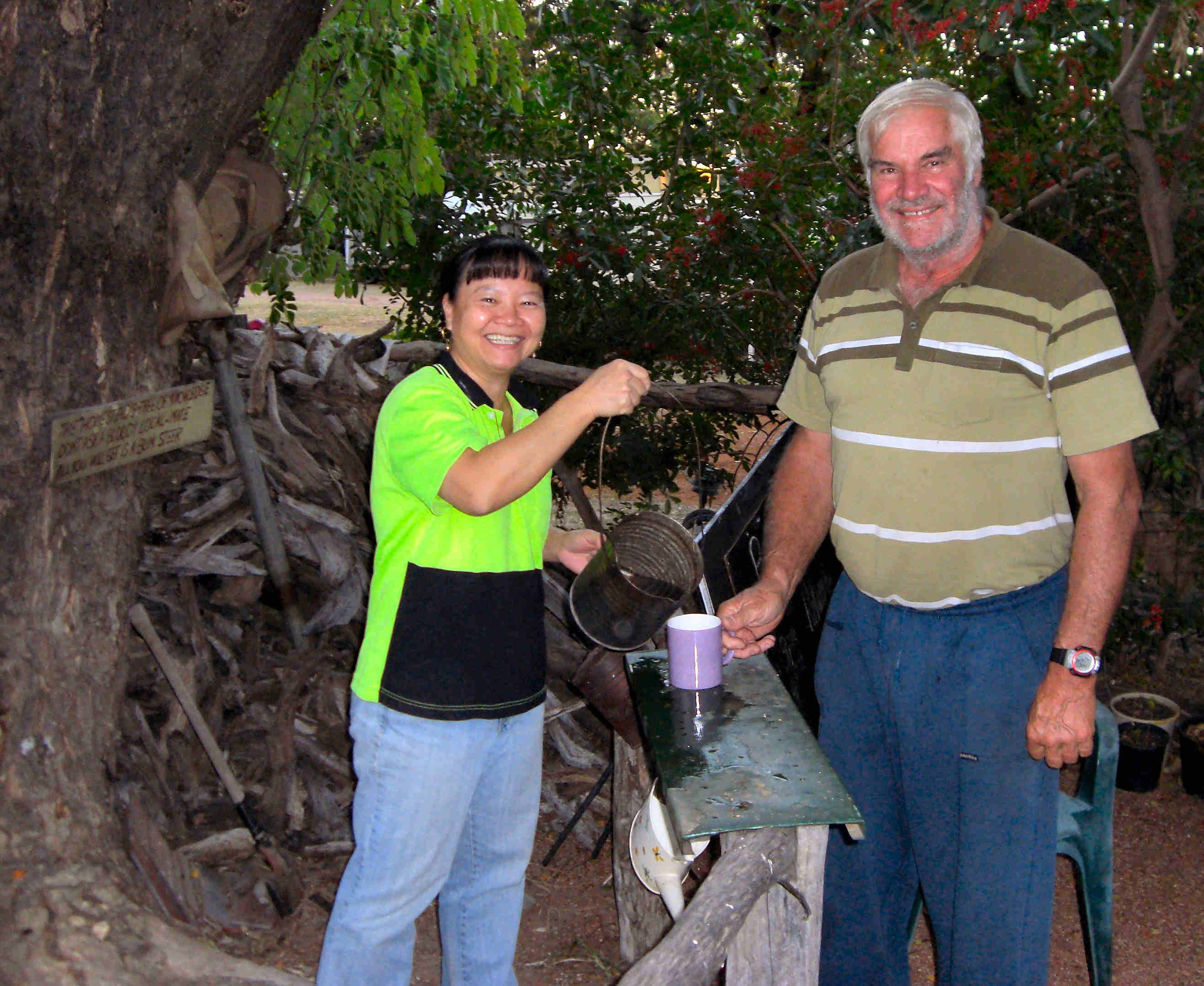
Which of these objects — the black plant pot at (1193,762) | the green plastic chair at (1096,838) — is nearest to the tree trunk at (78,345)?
the green plastic chair at (1096,838)

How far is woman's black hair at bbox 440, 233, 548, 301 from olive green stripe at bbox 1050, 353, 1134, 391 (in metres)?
1.19

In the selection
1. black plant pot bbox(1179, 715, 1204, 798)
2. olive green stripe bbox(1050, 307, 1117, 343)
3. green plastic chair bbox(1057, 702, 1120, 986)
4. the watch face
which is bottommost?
black plant pot bbox(1179, 715, 1204, 798)

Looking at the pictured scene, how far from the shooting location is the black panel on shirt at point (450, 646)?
244 cm

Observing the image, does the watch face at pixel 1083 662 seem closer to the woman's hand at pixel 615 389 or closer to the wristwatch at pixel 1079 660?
the wristwatch at pixel 1079 660

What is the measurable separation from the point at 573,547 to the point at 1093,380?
1326mm

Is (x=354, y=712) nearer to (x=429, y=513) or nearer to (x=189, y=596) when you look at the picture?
(x=429, y=513)

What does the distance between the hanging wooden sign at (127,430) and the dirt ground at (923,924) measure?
1757 mm

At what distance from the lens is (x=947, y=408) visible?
2.49 m

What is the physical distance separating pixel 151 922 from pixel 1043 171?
4834 millimetres

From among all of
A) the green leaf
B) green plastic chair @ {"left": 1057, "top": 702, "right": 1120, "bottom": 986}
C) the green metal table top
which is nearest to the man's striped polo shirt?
the green metal table top

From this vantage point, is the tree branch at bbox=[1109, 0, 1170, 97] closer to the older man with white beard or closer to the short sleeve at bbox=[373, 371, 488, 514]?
the older man with white beard

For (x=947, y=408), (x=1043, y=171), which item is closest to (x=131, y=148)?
(x=947, y=408)

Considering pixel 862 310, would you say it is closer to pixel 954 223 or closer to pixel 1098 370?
pixel 954 223

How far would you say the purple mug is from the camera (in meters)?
2.67
